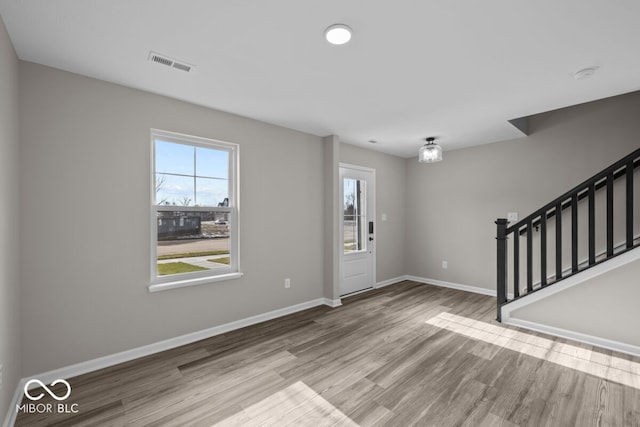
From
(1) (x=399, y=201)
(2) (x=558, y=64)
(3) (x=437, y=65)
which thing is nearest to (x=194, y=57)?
(3) (x=437, y=65)

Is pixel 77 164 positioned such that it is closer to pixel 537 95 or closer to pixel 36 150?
pixel 36 150

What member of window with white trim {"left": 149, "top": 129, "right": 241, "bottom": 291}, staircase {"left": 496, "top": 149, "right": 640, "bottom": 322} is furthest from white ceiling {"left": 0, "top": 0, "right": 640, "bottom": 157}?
staircase {"left": 496, "top": 149, "right": 640, "bottom": 322}

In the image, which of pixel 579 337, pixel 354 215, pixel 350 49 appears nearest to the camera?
pixel 350 49

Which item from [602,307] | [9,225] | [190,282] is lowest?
[602,307]

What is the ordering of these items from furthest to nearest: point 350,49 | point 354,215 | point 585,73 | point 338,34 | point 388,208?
point 388,208 < point 354,215 < point 585,73 < point 350,49 < point 338,34

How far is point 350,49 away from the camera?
2074 mm

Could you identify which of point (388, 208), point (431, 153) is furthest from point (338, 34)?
point (388, 208)

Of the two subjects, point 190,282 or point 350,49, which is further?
point 190,282

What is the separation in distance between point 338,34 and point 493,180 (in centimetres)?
394

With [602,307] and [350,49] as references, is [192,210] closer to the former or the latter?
[350,49]

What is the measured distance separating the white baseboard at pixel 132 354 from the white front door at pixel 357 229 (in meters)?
1.29

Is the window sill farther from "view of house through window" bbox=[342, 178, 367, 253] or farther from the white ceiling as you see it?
"view of house through window" bbox=[342, 178, 367, 253]

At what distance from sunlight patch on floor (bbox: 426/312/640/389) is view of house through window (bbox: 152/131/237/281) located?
9.00 feet

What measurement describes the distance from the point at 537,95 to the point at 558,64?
25.1 inches
